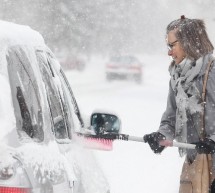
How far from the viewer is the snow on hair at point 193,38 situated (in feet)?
11.3

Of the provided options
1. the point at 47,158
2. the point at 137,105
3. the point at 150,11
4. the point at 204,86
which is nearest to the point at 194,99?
the point at 204,86

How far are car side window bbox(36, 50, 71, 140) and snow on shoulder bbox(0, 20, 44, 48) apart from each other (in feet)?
0.34

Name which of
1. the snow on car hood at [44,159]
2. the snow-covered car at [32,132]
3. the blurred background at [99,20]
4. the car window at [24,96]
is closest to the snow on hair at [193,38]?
the snow-covered car at [32,132]

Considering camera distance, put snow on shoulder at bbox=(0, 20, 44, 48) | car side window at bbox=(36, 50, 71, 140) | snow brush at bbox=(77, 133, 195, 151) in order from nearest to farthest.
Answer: snow on shoulder at bbox=(0, 20, 44, 48)
car side window at bbox=(36, 50, 71, 140)
snow brush at bbox=(77, 133, 195, 151)

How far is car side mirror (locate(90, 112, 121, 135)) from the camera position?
3338 millimetres

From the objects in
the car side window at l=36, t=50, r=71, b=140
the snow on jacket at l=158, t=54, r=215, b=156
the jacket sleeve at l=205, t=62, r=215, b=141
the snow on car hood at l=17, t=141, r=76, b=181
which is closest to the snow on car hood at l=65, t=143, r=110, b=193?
the car side window at l=36, t=50, r=71, b=140

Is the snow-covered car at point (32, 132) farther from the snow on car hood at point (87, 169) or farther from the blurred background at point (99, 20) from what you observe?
the blurred background at point (99, 20)

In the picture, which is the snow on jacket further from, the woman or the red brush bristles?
the red brush bristles

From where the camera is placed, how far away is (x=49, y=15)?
46906mm

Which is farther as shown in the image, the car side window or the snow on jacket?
the snow on jacket

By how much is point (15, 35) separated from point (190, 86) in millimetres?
1182

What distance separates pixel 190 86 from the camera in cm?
339

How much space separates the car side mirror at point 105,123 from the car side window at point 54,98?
187 mm

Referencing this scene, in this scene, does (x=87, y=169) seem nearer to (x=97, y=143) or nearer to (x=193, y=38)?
(x=97, y=143)
